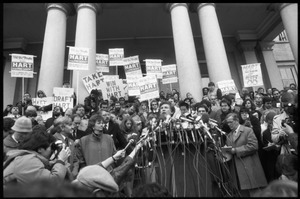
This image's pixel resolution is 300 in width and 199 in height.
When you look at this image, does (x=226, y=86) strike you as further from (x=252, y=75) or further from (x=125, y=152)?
(x=125, y=152)

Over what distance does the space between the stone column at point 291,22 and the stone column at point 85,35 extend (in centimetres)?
913

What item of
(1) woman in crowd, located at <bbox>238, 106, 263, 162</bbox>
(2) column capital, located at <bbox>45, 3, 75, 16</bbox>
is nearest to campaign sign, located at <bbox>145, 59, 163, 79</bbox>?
(2) column capital, located at <bbox>45, 3, 75, 16</bbox>

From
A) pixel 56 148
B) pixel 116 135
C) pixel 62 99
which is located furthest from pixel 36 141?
pixel 62 99

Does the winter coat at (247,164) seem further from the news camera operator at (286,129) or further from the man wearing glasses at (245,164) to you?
the news camera operator at (286,129)

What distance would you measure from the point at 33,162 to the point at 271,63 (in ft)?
61.2

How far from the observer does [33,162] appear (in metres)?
2.65

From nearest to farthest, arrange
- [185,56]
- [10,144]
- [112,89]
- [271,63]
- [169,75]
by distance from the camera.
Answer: [10,144], [112,89], [185,56], [169,75], [271,63]

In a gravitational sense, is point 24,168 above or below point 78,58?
below

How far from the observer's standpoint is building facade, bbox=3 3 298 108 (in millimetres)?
11336

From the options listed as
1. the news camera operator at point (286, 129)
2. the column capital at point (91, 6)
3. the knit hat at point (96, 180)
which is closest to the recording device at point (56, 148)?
the knit hat at point (96, 180)

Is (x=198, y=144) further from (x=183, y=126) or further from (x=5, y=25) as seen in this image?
(x=5, y=25)

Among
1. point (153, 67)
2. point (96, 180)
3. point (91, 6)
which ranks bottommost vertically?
point (96, 180)

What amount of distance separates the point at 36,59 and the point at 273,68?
16.2 m

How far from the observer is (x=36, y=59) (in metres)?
17.9
